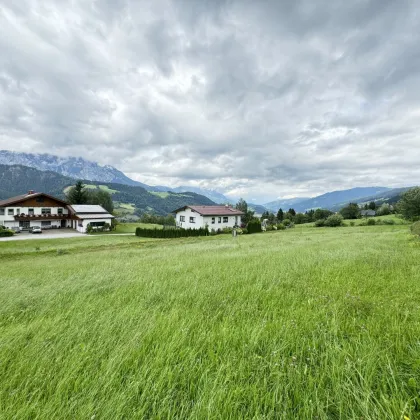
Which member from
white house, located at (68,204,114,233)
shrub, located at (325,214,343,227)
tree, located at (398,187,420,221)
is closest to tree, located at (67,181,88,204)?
white house, located at (68,204,114,233)

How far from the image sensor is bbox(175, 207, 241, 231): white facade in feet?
160

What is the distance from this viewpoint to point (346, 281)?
488cm

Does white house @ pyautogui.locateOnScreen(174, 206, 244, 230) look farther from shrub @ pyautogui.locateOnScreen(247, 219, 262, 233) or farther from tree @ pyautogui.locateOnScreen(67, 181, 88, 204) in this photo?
tree @ pyautogui.locateOnScreen(67, 181, 88, 204)

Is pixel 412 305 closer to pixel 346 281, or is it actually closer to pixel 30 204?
pixel 346 281

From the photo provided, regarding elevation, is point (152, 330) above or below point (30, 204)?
below

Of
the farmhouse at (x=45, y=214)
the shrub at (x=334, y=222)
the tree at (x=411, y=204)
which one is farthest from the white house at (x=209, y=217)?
the tree at (x=411, y=204)

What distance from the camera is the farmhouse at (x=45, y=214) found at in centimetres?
4853

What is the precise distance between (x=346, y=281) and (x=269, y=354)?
3631 mm

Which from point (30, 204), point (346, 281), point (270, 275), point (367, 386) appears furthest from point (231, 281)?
point (30, 204)

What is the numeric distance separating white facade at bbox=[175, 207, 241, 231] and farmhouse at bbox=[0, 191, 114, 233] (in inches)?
716

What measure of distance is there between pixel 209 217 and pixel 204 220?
4.90 ft

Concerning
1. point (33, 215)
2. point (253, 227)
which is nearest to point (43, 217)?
point (33, 215)

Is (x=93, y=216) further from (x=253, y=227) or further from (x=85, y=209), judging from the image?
(x=253, y=227)

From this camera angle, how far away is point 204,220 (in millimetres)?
48344
